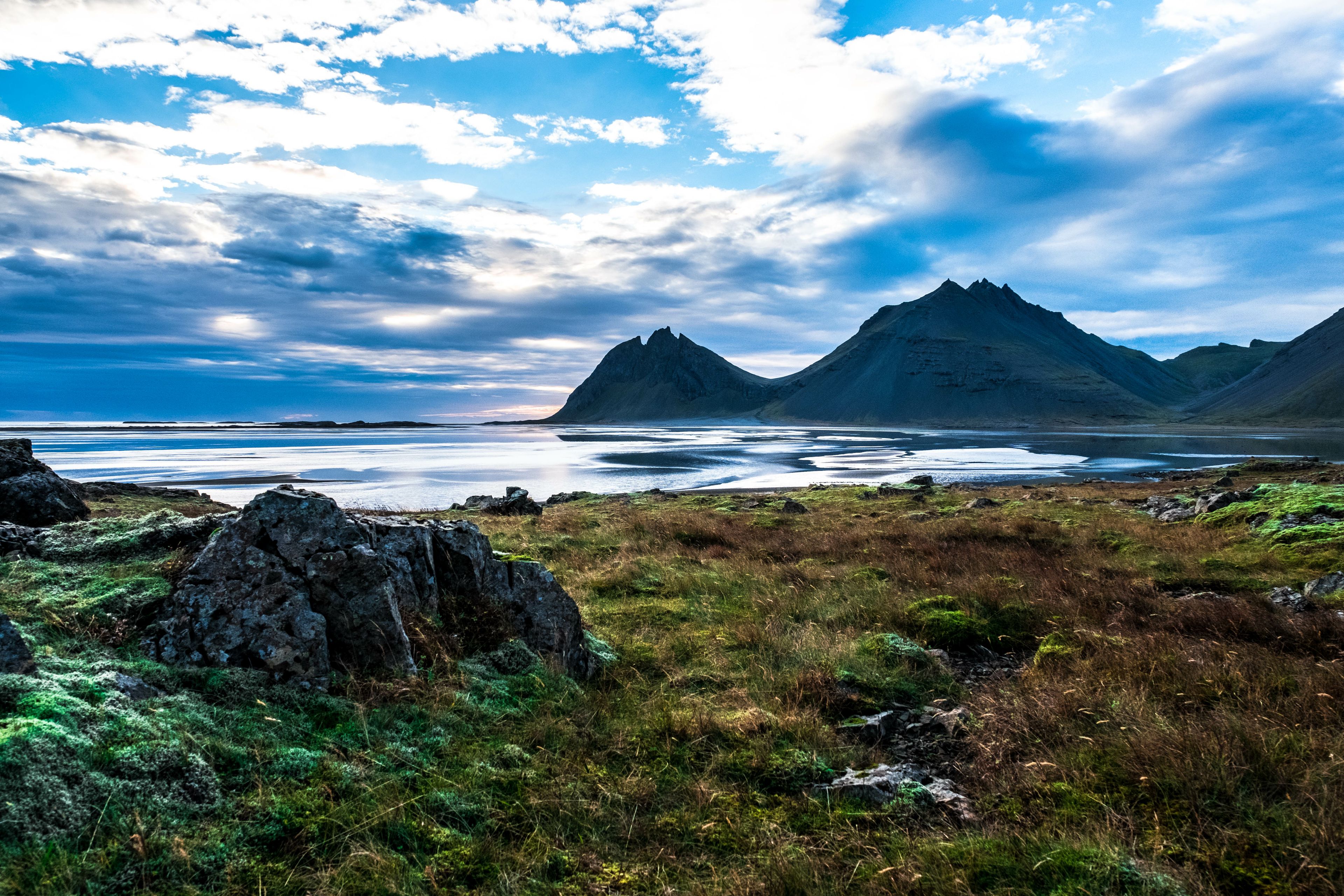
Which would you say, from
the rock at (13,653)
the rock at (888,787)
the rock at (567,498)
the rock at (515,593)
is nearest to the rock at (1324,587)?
the rock at (888,787)

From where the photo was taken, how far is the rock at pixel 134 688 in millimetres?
4992

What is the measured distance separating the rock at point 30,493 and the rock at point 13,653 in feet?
35.6

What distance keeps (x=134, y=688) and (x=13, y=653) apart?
0.80 m

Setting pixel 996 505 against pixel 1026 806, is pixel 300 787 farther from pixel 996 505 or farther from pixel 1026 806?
pixel 996 505

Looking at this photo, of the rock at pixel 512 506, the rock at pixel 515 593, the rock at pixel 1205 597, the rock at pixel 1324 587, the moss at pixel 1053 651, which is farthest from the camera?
the rock at pixel 512 506

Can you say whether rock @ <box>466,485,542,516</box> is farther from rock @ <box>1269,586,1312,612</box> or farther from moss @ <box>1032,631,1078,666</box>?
rock @ <box>1269,586,1312,612</box>

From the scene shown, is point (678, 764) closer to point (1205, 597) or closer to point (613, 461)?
point (1205, 597)

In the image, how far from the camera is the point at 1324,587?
422 inches

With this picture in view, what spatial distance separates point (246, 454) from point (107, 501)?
264 ft

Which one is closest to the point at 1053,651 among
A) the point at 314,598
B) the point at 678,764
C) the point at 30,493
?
Result: the point at 678,764

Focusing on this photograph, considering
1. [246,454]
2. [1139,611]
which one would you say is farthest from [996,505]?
[246,454]

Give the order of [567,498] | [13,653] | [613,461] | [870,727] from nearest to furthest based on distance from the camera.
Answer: [13,653], [870,727], [567,498], [613,461]

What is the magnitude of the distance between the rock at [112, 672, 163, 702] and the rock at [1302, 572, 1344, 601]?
49.6 feet

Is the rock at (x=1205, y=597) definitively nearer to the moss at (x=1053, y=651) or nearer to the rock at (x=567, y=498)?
the moss at (x=1053, y=651)
